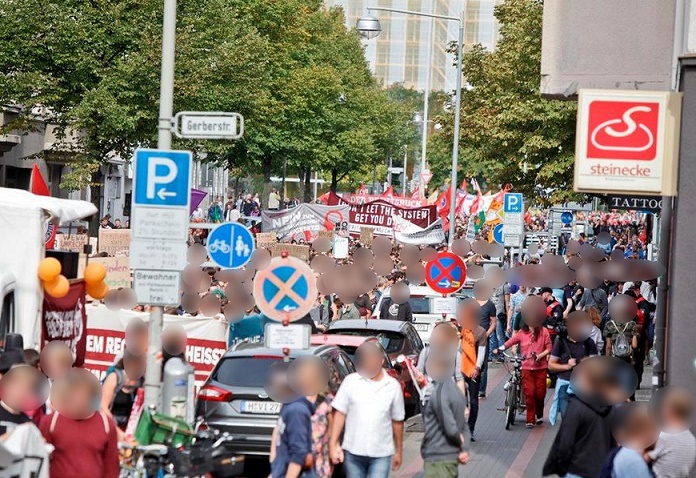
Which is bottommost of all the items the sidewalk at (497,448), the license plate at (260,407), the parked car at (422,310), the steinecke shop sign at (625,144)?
the sidewalk at (497,448)

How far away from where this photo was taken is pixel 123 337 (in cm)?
1853

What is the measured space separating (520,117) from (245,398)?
26134 millimetres

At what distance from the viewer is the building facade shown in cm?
14988

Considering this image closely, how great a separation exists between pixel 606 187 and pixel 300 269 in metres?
3.24

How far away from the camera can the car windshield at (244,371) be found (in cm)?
1530

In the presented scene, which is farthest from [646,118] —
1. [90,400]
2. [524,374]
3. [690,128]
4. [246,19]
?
[246,19]

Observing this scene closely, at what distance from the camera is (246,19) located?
44.9 m

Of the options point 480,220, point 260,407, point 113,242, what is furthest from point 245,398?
point 480,220

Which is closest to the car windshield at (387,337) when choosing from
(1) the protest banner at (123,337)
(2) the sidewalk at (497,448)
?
(2) the sidewalk at (497,448)

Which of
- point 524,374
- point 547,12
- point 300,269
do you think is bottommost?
point 524,374

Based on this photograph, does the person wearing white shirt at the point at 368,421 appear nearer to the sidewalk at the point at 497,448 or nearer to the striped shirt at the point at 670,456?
the striped shirt at the point at 670,456

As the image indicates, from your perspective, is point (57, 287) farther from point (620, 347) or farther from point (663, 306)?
point (620, 347)

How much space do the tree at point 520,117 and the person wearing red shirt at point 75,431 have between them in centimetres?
2881

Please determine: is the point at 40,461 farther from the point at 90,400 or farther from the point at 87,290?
the point at 87,290
